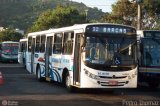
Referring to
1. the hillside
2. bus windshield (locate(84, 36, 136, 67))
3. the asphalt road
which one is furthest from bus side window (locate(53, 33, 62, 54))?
the hillside

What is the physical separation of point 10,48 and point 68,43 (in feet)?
129

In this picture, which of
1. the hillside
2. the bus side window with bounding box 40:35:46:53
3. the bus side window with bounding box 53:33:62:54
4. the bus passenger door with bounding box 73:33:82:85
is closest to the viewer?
the bus passenger door with bounding box 73:33:82:85

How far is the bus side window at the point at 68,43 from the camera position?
19188 mm

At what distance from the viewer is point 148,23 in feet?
144

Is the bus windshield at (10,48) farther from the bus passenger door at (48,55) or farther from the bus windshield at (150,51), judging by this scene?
the bus windshield at (150,51)

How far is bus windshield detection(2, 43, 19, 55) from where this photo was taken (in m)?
57.7

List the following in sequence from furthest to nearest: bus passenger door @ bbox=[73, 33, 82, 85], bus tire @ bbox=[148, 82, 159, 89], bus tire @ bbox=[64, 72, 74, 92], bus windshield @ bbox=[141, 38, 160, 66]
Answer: bus tire @ bbox=[148, 82, 159, 89], bus windshield @ bbox=[141, 38, 160, 66], bus tire @ bbox=[64, 72, 74, 92], bus passenger door @ bbox=[73, 33, 82, 85]

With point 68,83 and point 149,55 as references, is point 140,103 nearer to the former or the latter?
point 68,83

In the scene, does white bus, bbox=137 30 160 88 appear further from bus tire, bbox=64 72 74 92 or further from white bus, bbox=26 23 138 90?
bus tire, bbox=64 72 74 92

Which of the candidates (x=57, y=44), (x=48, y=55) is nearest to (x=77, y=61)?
(x=57, y=44)

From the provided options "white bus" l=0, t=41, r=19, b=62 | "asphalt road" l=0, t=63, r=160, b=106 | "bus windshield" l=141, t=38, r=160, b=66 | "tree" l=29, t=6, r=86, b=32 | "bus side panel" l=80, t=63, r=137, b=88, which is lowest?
"white bus" l=0, t=41, r=19, b=62

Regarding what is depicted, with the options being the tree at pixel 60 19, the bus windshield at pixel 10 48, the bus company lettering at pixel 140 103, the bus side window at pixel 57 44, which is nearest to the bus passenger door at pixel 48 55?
the bus side window at pixel 57 44

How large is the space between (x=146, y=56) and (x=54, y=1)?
99.5 meters

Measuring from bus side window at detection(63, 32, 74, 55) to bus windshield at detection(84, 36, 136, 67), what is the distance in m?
1.60
